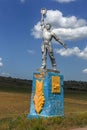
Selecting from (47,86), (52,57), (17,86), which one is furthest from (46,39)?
(17,86)

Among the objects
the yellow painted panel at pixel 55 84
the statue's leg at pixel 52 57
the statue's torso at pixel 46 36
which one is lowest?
the yellow painted panel at pixel 55 84

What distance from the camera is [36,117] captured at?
18.7m

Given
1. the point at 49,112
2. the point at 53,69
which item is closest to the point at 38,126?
the point at 49,112

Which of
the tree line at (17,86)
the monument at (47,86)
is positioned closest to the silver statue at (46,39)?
the monument at (47,86)

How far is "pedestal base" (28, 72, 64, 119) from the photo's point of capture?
60.6 feet

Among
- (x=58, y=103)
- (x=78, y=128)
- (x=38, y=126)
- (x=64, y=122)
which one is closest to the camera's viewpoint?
(x=38, y=126)

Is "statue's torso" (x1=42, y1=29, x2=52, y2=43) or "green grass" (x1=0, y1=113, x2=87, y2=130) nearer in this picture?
"green grass" (x1=0, y1=113, x2=87, y2=130)

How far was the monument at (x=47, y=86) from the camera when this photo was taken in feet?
60.7

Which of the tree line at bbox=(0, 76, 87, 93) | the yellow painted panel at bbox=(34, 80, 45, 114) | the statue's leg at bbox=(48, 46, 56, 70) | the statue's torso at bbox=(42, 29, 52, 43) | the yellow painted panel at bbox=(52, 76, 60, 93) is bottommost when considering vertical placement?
the yellow painted panel at bbox=(34, 80, 45, 114)

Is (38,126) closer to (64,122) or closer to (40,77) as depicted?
(64,122)

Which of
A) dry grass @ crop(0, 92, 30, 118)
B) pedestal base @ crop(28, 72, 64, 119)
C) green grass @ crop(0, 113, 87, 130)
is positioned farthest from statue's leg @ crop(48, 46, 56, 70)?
dry grass @ crop(0, 92, 30, 118)

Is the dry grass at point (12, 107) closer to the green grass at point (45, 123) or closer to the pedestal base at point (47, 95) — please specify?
the pedestal base at point (47, 95)

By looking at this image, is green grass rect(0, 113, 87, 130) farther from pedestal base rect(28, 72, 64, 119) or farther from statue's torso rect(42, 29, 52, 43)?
statue's torso rect(42, 29, 52, 43)

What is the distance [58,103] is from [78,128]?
→ 2.73 meters
